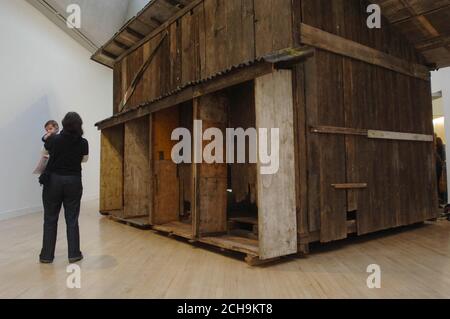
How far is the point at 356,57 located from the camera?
5.49m

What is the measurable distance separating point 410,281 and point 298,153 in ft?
6.92

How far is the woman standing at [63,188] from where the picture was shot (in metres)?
4.19

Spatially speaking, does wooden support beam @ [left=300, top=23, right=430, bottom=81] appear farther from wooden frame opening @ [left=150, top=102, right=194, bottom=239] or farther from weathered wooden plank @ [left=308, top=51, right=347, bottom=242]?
wooden frame opening @ [left=150, top=102, right=194, bottom=239]

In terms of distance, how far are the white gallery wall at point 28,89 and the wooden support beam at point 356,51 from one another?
8130 millimetres

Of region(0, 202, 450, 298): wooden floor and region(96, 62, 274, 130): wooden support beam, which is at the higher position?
region(96, 62, 274, 130): wooden support beam

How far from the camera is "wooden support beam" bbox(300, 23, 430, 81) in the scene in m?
4.84
